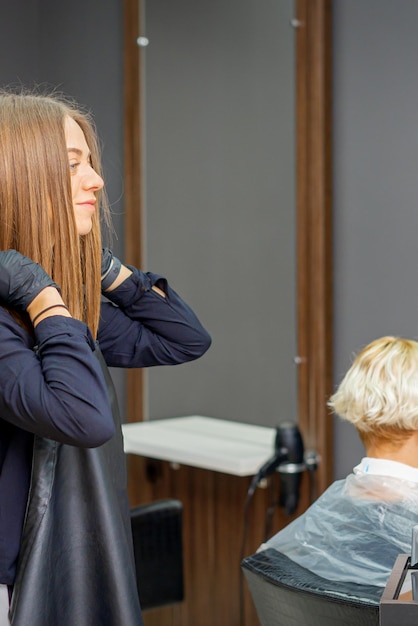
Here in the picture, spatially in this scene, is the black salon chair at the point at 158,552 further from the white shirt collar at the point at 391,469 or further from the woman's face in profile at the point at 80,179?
the woman's face in profile at the point at 80,179

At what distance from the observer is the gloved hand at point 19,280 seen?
1.48 metres

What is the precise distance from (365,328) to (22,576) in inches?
58.6

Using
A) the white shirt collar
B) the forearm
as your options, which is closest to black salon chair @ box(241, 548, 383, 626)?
the white shirt collar

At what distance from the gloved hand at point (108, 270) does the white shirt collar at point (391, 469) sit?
24.7 inches

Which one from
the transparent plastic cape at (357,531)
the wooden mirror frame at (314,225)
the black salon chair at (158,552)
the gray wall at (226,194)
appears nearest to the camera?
the transparent plastic cape at (357,531)

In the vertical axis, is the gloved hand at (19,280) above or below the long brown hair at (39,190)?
below

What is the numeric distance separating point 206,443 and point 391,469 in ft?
3.96

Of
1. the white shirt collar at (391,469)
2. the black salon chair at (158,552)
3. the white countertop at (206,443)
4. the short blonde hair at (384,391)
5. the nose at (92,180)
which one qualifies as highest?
the nose at (92,180)

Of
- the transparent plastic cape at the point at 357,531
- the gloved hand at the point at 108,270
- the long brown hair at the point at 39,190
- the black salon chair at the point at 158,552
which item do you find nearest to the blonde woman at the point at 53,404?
the long brown hair at the point at 39,190

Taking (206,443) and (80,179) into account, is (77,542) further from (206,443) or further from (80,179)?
(206,443)

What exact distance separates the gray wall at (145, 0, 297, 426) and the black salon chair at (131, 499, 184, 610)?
1.71 ft

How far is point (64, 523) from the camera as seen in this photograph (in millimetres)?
1543

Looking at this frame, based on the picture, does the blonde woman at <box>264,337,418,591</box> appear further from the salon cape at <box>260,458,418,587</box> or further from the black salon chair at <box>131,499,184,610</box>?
the black salon chair at <box>131,499,184,610</box>

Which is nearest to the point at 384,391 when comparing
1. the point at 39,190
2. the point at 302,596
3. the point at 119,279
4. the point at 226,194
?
the point at 302,596
